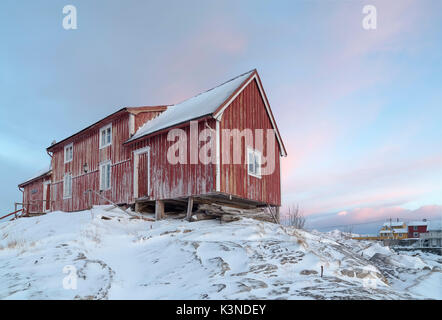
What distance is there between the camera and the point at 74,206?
24.4 meters

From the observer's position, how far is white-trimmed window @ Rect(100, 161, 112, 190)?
A: 2143 cm

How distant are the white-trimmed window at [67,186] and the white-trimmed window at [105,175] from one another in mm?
4846

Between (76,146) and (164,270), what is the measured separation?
19362 mm

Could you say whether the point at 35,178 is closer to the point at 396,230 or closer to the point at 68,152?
the point at 68,152

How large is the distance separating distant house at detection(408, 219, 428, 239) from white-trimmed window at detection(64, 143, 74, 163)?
238 ft

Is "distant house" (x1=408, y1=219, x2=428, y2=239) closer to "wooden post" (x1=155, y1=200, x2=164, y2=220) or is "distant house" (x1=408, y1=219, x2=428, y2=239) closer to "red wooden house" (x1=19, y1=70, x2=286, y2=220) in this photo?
"red wooden house" (x1=19, y1=70, x2=286, y2=220)

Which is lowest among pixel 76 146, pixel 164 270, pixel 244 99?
pixel 164 270

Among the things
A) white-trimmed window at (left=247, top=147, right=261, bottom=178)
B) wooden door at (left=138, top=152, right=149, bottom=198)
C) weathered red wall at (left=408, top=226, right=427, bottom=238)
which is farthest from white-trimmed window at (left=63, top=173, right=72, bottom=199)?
weathered red wall at (left=408, top=226, right=427, bottom=238)

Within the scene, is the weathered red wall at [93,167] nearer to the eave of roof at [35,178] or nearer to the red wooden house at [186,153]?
the red wooden house at [186,153]

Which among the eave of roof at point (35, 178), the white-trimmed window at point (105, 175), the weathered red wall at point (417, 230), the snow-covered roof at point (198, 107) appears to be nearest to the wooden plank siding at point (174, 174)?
the snow-covered roof at point (198, 107)

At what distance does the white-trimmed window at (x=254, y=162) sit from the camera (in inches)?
699
